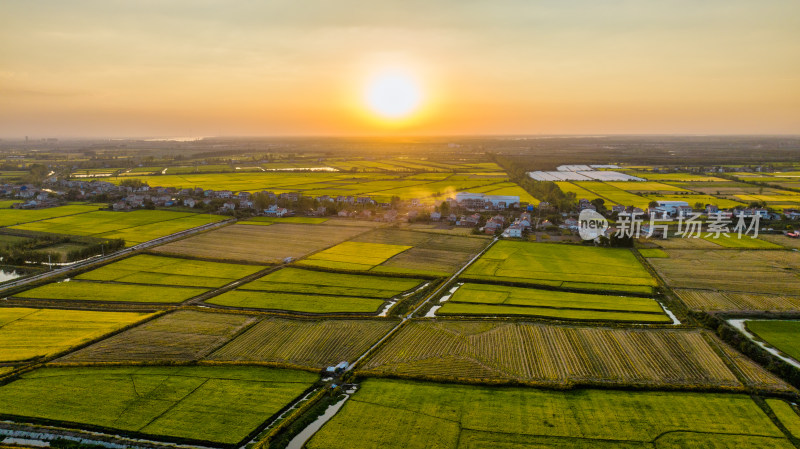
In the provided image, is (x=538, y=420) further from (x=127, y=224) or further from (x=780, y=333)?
(x=127, y=224)

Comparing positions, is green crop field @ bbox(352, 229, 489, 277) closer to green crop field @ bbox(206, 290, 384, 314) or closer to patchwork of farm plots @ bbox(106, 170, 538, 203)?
green crop field @ bbox(206, 290, 384, 314)

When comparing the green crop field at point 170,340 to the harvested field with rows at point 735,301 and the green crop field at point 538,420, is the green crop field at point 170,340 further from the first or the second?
the harvested field with rows at point 735,301

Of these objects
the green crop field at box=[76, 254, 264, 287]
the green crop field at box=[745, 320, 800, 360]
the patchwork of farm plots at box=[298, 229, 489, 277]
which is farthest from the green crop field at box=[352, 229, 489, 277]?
the green crop field at box=[745, 320, 800, 360]

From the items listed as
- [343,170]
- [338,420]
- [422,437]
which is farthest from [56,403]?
[343,170]

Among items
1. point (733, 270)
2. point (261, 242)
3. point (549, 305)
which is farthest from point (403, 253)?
point (733, 270)

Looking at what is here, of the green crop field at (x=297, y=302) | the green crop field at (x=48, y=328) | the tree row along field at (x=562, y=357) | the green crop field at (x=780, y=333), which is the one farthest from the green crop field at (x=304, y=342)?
the green crop field at (x=780, y=333)

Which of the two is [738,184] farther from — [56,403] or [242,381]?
[56,403]
